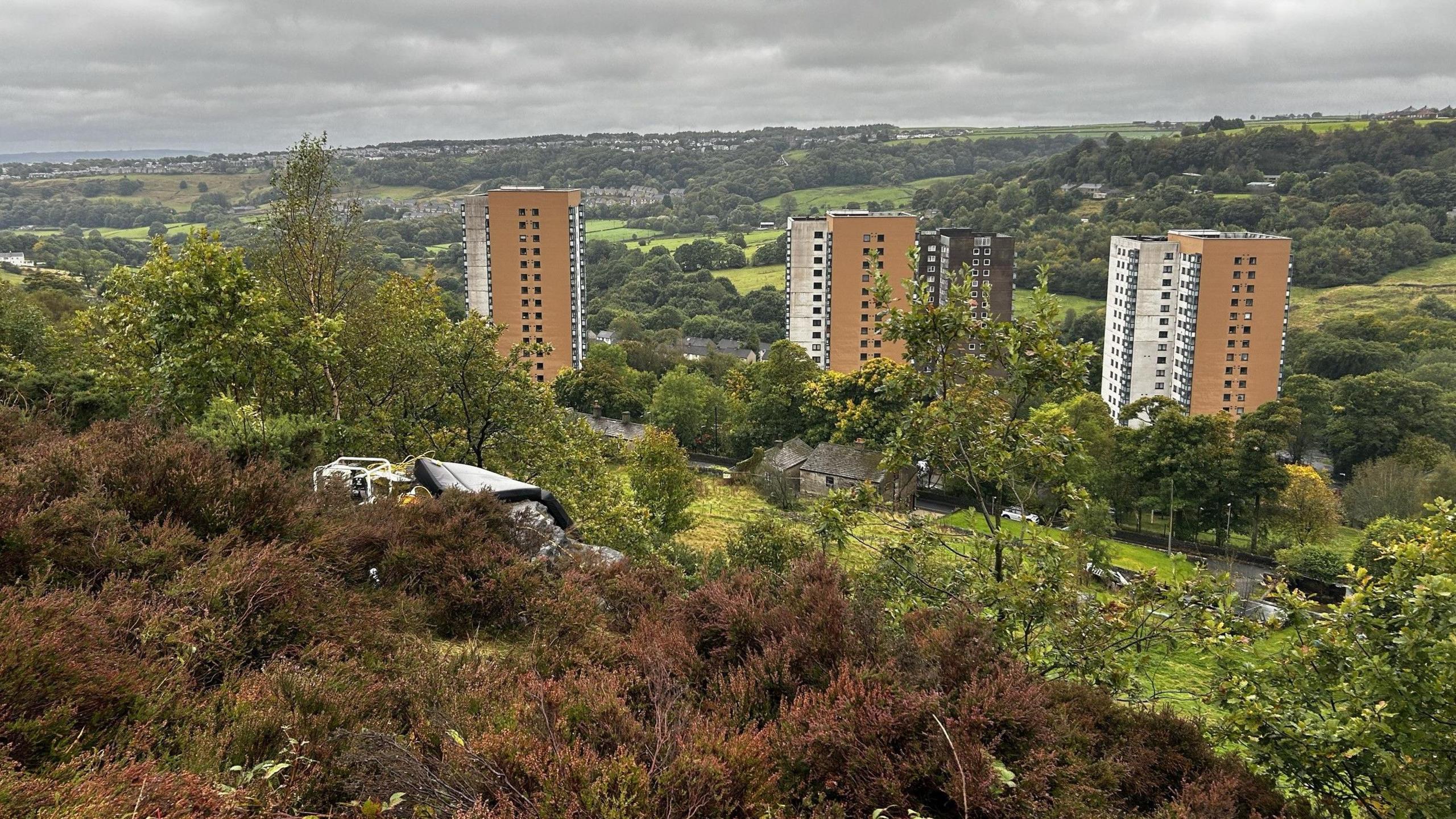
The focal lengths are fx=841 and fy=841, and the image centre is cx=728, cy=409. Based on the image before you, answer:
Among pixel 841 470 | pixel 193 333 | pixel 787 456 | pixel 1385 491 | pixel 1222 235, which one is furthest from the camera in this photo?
pixel 1222 235

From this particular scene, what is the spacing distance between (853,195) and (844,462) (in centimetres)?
11868

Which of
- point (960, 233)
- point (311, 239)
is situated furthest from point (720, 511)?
point (960, 233)

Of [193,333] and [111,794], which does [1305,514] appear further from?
[111,794]

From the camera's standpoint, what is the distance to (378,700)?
4.47 meters

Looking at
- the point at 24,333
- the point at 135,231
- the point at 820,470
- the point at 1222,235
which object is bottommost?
the point at 820,470

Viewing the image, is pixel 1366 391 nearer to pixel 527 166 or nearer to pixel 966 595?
pixel 966 595

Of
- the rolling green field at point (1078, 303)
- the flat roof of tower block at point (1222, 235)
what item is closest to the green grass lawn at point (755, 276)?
the rolling green field at point (1078, 303)

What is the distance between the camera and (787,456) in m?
43.9

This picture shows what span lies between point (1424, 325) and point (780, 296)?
56728 millimetres

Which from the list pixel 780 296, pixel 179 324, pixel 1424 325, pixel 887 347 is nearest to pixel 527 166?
pixel 780 296

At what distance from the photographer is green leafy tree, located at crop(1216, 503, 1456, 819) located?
4.46 meters

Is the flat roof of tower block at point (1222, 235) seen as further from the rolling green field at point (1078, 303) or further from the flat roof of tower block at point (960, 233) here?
the rolling green field at point (1078, 303)

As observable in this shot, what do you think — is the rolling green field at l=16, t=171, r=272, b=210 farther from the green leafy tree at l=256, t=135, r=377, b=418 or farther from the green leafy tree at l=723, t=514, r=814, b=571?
the green leafy tree at l=723, t=514, r=814, b=571

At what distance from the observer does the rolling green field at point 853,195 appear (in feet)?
478
